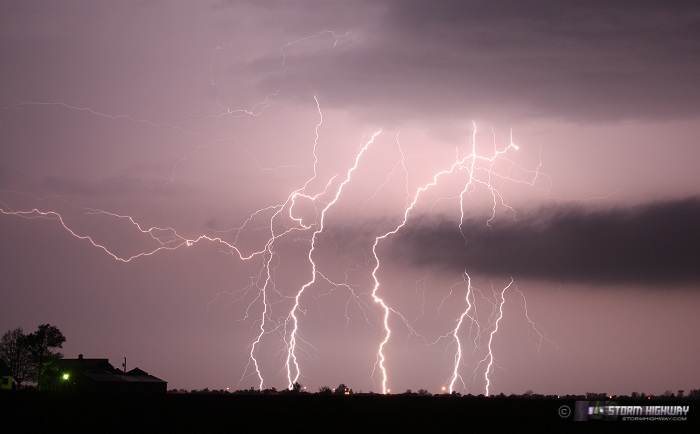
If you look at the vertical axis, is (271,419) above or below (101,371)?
below

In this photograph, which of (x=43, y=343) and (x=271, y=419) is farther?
(x=43, y=343)

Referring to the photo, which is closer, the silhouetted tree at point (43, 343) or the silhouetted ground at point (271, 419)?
the silhouetted ground at point (271, 419)

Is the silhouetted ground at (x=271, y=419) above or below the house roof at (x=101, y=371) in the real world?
below

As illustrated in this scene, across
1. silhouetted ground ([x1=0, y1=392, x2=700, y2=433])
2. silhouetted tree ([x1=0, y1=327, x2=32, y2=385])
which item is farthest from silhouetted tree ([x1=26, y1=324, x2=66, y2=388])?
silhouetted ground ([x1=0, y1=392, x2=700, y2=433])

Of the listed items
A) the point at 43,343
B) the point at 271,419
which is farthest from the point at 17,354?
the point at 271,419

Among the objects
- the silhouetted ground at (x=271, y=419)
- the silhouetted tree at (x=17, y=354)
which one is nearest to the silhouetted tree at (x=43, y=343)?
the silhouetted tree at (x=17, y=354)

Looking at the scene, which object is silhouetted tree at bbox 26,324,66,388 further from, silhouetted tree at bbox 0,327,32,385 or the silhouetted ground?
the silhouetted ground

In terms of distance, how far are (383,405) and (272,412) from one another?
8.56m

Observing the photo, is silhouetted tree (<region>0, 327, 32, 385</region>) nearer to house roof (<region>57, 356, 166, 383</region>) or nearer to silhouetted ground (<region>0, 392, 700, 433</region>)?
house roof (<region>57, 356, 166, 383</region>)

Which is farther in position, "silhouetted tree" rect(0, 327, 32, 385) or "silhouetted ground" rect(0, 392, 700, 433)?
"silhouetted tree" rect(0, 327, 32, 385)

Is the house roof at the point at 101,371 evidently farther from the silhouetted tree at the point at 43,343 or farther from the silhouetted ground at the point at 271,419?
the silhouetted ground at the point at 271,419

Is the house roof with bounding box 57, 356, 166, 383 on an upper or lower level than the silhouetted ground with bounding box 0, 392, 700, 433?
upper

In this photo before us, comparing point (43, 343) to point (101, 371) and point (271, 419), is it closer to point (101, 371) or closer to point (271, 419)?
point (101, 371)

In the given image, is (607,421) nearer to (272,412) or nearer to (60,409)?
(272,412)
